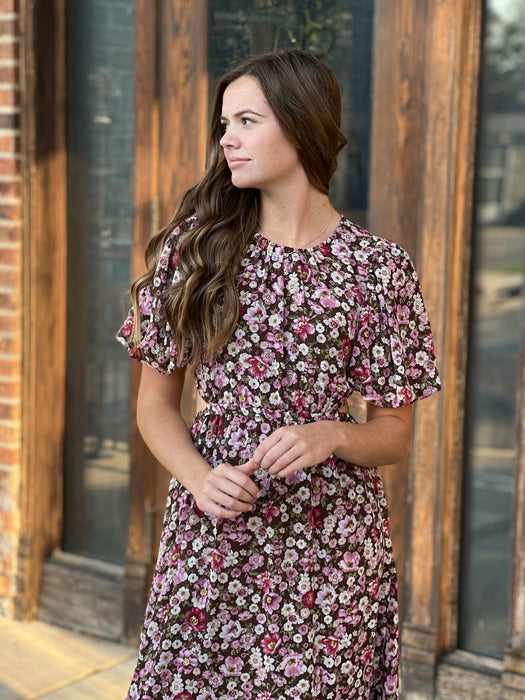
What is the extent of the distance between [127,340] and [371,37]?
155 centimetres

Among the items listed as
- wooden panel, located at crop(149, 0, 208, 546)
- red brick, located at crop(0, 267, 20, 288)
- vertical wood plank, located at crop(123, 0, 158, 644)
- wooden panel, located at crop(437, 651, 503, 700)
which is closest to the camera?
wooden panel, located at crop(437, 651, 503, 700)

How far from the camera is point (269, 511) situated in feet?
6.55

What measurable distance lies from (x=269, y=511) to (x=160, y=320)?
418 millimetres

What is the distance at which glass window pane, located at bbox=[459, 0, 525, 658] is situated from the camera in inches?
120

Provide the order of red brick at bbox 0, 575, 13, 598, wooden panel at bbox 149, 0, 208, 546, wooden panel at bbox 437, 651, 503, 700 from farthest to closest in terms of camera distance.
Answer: red brick at bbox 0, 575, 13, 598 < wooden panel at bbox 149, 0, 208, 546 < wooden panel at bbox 437, 651, 503, 700

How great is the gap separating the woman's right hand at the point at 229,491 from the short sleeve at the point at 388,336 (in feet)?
1.05

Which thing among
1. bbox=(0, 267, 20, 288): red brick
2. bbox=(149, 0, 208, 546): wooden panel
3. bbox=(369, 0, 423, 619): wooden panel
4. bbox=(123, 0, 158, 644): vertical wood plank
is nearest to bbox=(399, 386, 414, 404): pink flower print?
bbox=(369, 0, 423, 619): wooden panel

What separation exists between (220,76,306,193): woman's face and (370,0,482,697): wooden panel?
1205 mm

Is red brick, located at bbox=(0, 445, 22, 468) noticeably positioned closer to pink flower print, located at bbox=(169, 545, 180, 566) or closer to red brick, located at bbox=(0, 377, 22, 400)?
red brick, located at bbox=(0, 377, 22, 400)

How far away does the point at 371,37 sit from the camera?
3201 mm

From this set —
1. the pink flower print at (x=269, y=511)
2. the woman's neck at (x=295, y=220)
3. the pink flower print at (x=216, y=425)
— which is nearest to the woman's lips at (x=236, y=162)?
the woman's neck at (x=295, y=220)

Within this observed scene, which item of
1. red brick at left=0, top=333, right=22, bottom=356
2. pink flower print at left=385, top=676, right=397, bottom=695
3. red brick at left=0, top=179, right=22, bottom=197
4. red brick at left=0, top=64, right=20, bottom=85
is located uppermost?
red brick at left=0, top=64, right=20, bottom=85

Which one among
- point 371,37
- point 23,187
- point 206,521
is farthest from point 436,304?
point 23,187

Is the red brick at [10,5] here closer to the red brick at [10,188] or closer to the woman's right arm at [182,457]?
the red brick at [10,188]
